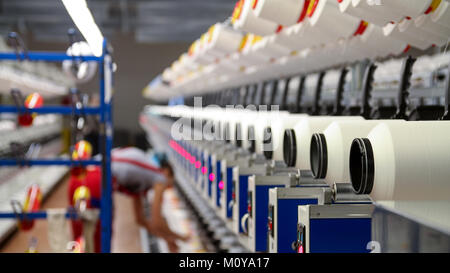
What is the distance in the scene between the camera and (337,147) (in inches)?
63.8

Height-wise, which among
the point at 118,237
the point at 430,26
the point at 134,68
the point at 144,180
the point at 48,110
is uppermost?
the point at 134,68

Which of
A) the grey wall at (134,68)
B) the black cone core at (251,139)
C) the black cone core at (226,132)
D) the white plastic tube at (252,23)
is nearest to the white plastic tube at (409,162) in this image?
the white plastic tube at (252,23)

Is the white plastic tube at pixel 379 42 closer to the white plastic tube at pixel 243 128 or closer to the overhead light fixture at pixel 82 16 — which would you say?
the white plastic tube at pixel 243 128

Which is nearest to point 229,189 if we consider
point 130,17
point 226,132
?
point 226,132

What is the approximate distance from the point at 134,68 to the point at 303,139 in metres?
16.7

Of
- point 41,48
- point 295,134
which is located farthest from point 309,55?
point 41,48

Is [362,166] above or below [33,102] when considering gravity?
below

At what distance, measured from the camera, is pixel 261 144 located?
8.38 feet

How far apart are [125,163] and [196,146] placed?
2044 mm

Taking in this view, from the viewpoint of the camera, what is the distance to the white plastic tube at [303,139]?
197cm

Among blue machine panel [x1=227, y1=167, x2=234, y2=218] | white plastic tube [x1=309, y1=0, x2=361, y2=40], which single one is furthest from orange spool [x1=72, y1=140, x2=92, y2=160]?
white plastic tube [x1=309, y1=0, x2=361, y2=40]

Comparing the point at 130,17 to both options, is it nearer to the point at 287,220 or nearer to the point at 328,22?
the point at 328,22

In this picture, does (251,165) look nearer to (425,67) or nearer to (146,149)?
(425,67)

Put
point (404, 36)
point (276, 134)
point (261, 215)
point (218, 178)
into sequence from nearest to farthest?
1. point (404, 36)
2. point (276, 134)
3. point (261, 215)
4. point (218, 178)
